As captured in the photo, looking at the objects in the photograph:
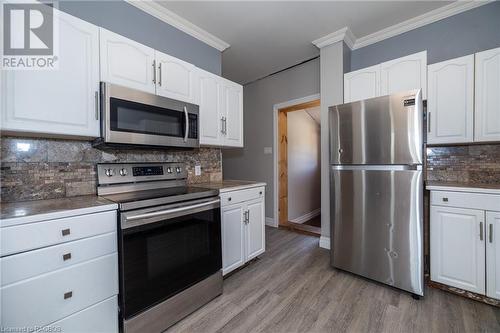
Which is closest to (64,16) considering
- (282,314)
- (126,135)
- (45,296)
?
(126,135)

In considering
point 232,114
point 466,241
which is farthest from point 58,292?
point 466,241

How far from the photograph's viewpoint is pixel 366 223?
6.51 feet

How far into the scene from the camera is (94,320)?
1.22m

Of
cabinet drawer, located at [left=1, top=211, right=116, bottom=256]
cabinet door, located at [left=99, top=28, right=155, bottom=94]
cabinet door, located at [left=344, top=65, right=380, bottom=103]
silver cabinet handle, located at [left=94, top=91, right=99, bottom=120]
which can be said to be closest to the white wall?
cabinet door, located at [left=344, top=65, right=380, bottom=103]

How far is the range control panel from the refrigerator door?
1.61 metres

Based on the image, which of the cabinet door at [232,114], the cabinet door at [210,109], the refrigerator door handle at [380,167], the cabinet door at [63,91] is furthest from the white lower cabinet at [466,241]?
the cabinet door at [63,91]

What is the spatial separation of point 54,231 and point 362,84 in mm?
2877

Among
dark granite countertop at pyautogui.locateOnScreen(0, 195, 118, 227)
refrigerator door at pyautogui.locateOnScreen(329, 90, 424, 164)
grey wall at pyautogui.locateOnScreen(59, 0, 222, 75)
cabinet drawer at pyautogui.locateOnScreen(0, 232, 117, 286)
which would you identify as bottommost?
cabinet drawer at pyautogui.locateOnScreen(0, 232, 117, 286)

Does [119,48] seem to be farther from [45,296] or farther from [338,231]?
[338,231]

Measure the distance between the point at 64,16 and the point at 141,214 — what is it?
1326 millimetres

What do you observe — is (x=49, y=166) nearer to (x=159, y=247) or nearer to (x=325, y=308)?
(x=159, y=247)

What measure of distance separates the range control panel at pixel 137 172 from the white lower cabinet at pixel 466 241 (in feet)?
7.79

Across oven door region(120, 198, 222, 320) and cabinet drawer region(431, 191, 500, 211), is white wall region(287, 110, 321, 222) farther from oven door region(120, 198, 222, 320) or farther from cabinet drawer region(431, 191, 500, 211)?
oven door region(120, 198, 222, 320)

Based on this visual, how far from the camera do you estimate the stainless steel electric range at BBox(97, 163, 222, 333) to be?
1.28 m
